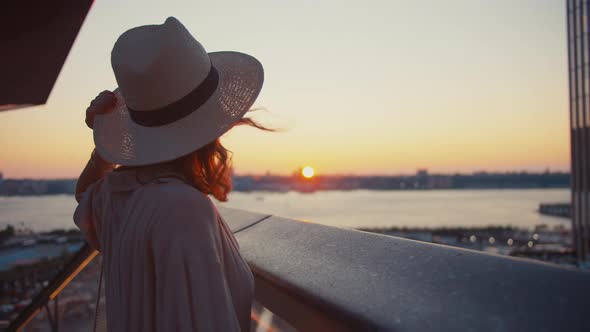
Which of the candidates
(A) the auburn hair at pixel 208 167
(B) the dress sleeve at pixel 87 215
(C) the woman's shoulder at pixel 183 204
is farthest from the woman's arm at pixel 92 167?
(C) the woman's shoulder at pixel 183 204

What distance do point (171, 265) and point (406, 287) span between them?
1.29ft

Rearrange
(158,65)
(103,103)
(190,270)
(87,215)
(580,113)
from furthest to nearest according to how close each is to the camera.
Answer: (580,113), (103,103), (87,215), (158,65), (190,270)

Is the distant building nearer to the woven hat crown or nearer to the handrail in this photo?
the handrail

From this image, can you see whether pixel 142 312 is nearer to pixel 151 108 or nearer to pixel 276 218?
pixel 151 108

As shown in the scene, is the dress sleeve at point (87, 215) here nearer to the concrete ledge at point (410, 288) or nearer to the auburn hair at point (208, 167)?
the auburn hair at point (208, 167)

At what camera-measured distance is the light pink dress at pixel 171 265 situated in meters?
A: 0.72

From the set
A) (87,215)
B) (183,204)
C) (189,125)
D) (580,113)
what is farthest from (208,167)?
(580,113)

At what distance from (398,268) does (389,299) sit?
0.10m

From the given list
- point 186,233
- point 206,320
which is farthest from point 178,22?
point 206,320

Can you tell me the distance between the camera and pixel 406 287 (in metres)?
0.78

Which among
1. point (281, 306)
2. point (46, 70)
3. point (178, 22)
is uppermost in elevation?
point (46, 70)

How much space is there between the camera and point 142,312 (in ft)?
2.64

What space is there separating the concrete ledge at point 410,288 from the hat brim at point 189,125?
1.23 feet

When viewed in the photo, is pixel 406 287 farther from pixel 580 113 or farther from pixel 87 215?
pixel 580 113
